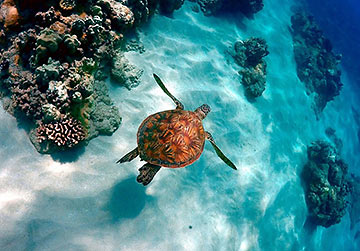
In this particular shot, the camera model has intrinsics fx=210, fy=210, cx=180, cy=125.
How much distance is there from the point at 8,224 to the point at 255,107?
7.83m

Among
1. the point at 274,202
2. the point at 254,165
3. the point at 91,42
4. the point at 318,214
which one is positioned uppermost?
the point at 91,42

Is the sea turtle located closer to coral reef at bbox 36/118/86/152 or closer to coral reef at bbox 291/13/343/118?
coral reef at bbox 36/118/86/152

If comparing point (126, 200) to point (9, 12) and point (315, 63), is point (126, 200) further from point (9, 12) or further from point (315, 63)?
point (315, 63)

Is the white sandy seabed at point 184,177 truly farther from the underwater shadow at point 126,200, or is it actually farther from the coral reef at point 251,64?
the coral reef at point 251,64

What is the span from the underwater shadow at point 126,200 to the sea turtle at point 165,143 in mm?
765

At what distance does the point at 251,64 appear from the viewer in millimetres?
9164

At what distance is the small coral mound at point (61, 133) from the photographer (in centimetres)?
363

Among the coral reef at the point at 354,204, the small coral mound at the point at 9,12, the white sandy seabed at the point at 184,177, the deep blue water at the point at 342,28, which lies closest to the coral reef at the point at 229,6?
the white sandy seabed at the point at 184,177

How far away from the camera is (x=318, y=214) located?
7891mm

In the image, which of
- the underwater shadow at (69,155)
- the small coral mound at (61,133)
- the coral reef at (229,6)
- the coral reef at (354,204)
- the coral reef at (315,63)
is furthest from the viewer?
the coral reef at (315,63)

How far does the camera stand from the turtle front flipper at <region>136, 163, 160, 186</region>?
11.4ft

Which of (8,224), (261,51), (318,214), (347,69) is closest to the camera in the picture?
(8,224)

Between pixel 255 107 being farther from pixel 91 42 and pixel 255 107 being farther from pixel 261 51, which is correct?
pixel 91 42

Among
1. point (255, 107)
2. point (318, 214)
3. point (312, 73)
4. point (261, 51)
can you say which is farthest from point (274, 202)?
point (312, 73)
